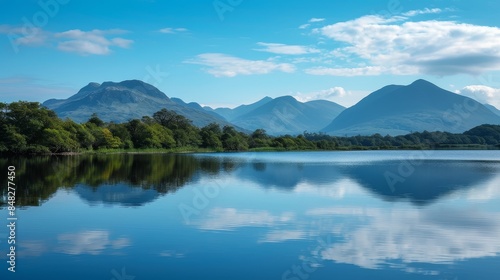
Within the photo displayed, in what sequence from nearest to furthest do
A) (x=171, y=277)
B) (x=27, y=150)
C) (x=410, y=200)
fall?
1. (x=171, y=277)
2. (x=410, y=200)
3. (x=27, y=150)

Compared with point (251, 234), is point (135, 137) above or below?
above

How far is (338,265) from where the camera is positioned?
10.9 metres

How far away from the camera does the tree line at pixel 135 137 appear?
69.2 meters

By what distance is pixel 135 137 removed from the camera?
99.1 meters

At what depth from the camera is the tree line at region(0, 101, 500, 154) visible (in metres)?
69.2

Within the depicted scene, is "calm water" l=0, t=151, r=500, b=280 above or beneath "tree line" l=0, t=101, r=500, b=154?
beneath

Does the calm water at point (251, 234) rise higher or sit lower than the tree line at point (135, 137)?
lower

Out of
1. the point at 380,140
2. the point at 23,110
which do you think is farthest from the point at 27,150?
the point at 380,140

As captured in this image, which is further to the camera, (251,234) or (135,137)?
(135,137)

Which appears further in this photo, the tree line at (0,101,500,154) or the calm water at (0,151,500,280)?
the tree line at (0,101,500,154)

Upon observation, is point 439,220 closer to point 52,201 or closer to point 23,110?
point 52,201

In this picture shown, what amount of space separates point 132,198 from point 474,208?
636 inches

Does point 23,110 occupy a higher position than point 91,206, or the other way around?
point 23,110

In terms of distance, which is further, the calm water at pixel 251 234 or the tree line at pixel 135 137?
the tree line at pixel 135 137
